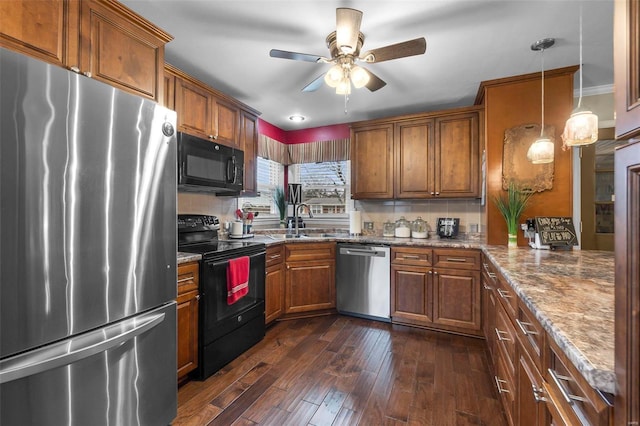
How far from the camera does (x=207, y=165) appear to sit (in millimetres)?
2422

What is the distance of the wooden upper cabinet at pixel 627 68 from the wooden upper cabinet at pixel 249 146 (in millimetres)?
2798

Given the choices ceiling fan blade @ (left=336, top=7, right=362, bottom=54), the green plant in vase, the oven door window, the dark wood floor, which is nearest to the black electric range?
the oven door window

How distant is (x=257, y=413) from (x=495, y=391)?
1.59m

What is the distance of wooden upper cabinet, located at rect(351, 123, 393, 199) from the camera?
3502mm

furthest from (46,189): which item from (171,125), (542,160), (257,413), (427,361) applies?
(542,160)

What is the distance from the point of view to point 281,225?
4.12m

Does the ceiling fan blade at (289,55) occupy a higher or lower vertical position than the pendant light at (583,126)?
higher

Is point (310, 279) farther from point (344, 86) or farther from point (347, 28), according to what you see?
point (347, 28)

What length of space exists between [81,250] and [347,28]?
5.65 feet

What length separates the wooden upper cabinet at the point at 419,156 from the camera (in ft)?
10.3

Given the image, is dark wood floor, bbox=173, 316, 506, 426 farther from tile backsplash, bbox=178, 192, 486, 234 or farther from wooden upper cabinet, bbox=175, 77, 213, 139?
wooden upper cabinet, bbox=175, 77, 213, 139

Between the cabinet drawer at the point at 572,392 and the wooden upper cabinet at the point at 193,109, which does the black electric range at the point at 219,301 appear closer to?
the wooden upper cabinet at the point at 193,109

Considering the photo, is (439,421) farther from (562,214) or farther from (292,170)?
(292,170)

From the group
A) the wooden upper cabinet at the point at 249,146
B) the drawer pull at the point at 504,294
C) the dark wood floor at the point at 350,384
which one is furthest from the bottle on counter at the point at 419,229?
the wooden upper cabinet at the point at 249,146
